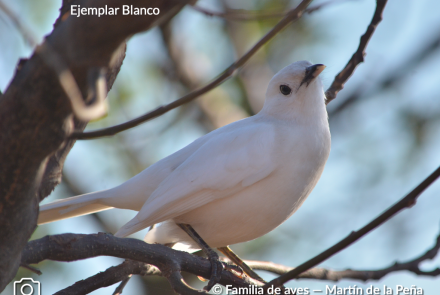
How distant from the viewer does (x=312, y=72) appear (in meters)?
4.21

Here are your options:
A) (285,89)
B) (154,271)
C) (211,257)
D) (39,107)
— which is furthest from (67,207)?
(39,107)

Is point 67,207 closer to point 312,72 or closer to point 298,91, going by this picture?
point 298,91

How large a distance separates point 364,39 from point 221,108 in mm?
5418

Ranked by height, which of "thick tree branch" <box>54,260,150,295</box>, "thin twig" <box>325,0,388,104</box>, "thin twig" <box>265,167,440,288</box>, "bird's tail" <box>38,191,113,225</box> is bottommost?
"thin twig" <box>265,167,440,288</box>

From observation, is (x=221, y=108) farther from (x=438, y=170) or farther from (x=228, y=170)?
(x=438, y=170)

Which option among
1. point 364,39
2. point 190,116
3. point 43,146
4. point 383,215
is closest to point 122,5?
point 43,146

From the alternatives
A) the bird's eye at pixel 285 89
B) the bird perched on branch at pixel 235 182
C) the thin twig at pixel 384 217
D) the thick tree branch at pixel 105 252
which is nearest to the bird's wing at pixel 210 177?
the bird perched on branch at pixel 235 182

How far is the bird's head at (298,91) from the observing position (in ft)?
13.9

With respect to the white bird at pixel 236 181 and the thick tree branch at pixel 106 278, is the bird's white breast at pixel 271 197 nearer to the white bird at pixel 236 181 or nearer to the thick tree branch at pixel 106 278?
the white bird at pixel 236 181

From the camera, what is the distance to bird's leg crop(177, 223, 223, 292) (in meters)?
3.29

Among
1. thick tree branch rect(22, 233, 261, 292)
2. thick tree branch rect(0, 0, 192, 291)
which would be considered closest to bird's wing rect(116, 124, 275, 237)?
thick tree branch rect(22, 233, 261, 292)

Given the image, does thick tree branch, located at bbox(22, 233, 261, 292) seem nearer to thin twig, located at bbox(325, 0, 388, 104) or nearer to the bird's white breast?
the bird's white breast

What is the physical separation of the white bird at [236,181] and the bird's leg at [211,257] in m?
0.06

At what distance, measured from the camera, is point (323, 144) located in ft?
13.3
